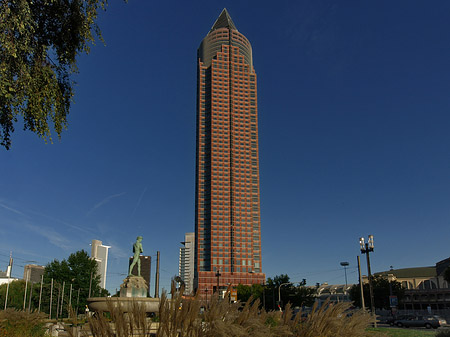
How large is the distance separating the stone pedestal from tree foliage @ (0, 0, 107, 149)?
13149 mm

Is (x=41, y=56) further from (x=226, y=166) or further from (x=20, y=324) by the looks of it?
(x=226, y=166)

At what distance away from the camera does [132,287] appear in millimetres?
21578

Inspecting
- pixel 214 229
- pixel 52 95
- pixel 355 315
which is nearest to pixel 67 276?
pixel 52 95

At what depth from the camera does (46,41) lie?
35.2ft

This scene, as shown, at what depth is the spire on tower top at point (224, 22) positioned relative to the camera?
180 m

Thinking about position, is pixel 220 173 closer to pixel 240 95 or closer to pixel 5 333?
pixel 240 95

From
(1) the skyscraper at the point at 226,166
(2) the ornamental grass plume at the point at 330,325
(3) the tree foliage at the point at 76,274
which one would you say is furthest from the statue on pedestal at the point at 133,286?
(1) the skyscraper at the point at 226,166

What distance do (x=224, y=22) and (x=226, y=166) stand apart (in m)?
75.6

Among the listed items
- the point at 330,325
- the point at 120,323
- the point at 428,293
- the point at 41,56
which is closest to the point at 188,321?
the point at 120,323

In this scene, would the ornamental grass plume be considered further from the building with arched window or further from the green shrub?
the building with arched window

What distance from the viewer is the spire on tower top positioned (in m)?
180

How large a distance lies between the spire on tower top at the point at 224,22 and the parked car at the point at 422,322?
6295 inches

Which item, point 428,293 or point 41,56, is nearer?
point 41,56

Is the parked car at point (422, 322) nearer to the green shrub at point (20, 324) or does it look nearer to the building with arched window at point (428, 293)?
the green shrub at point (20, 324)
